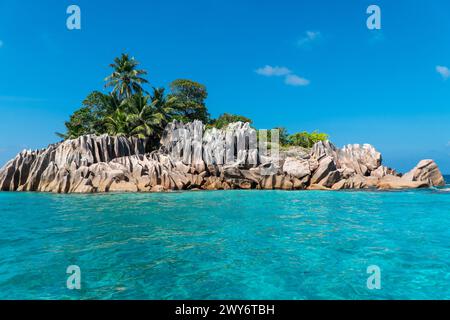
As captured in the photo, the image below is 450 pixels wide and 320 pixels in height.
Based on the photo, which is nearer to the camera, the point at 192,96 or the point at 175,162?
the point at 175,162

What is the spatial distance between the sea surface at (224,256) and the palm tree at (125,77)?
33695 mm

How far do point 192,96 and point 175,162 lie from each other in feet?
75.8

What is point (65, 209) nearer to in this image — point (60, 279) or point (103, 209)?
point (103, 209)

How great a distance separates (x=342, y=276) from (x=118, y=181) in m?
25.8

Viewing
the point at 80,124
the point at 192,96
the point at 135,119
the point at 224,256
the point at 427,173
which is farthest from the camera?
the point at 192,96

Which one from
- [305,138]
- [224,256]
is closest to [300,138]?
[305,138]

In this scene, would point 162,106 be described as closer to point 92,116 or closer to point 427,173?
point 92,116

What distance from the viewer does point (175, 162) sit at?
34156mm

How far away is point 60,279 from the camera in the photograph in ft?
21.5

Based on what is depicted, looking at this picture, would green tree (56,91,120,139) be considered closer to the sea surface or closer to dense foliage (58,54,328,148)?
dense foliage (58,54,328,148)

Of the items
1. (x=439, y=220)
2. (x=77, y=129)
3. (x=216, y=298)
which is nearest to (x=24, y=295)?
(x=216, y=298)

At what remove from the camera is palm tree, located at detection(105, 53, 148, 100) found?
44656 millimetres

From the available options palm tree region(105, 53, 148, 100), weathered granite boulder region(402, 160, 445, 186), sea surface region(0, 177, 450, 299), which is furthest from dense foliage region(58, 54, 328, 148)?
sea surface region(0, 177, 450, 299)

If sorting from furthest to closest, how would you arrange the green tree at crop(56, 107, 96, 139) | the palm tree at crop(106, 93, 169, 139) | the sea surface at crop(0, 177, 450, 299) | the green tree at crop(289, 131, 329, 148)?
the green tree at crop(289, 131, 329, 148)
the green tree at crop(56, 107, 96, 139)
the palm tree at crop(106, 93, 169, 139)
the sea surface at crop(0, 177, 450, 299)
